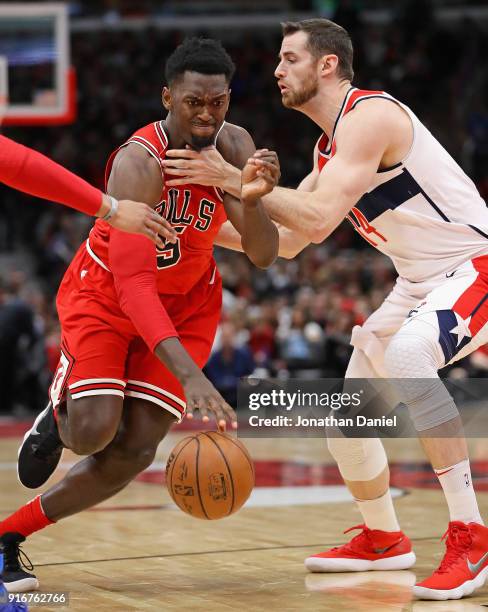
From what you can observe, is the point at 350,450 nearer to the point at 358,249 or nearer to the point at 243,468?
the point at 243,468

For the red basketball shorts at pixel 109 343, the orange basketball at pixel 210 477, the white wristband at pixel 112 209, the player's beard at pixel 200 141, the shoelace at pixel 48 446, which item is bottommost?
the orange basketball at pixel 210 477

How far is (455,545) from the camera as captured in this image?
4332 millimetres

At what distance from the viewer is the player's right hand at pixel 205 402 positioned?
387 centimetres

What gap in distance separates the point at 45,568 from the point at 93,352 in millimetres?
1053

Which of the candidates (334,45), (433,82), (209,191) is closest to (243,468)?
(209,191)

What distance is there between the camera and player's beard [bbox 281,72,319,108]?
4863 millimetres

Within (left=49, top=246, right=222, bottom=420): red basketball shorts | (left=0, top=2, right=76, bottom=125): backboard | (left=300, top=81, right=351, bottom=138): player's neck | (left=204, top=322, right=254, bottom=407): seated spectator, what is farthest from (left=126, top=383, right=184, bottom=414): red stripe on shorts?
(left=204, top=322, right=254, bottom=407): seated spectator

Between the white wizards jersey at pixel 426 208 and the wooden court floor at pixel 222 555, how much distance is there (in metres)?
1.40

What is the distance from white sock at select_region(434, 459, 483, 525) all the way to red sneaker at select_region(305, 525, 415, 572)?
584 mm

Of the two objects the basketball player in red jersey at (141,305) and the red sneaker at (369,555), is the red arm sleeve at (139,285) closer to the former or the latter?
the basketball player in red jersey at (141,305)

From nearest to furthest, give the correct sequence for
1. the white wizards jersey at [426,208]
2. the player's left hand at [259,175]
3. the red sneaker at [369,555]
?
1. the player's left hand at [259,175]
2. the white wizards jersey at [426,208]
3. the red sneaker at [369,555]

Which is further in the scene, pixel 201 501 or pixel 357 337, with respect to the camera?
pixel 357 337

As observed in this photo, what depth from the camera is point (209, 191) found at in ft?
14.9

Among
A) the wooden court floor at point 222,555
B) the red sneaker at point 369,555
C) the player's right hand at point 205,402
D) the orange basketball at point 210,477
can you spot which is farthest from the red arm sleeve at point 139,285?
the red sneaker at point 369,555
